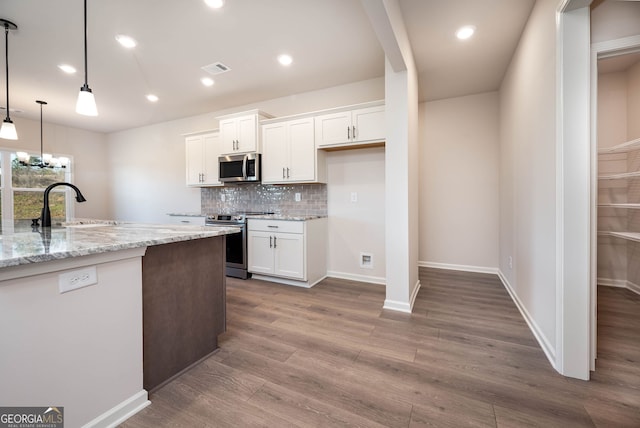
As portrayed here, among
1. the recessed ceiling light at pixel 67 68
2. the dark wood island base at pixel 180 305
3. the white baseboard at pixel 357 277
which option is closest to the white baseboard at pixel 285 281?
the white baseboard at pixel 357 277

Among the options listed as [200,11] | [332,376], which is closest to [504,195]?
[332,376]

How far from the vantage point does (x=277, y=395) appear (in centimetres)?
146

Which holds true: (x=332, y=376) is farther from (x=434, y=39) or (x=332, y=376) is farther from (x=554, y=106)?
(x=434, y=39)

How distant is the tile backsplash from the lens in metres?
3.83

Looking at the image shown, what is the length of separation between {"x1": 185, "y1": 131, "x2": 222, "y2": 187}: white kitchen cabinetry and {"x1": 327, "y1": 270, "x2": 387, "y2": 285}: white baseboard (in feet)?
7.58

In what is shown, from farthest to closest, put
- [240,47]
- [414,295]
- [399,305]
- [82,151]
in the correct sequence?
[82,151], [414,295], [240,47], [399,305]

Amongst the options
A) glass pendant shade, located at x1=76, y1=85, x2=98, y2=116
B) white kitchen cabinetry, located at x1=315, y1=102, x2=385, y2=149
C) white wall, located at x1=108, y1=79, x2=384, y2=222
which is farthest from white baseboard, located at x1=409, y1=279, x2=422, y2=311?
glass pendant shade, located at x1=76, y1=85, x2=98, y2=116

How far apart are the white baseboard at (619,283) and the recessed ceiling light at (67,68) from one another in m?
6.88

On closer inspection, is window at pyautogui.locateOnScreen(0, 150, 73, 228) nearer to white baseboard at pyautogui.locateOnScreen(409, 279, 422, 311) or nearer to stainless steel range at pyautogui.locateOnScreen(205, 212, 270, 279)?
stainless steel range at pyautogui.locateOnScreen(205, 212, 270, 279)

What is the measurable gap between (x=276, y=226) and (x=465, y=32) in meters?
2.79

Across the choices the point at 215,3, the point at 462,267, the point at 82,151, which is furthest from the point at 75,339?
the point at 82,151

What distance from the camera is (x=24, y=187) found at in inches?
197

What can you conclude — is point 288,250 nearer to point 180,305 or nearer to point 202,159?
point 180,305

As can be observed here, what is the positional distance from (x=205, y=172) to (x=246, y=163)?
99 centimetres
